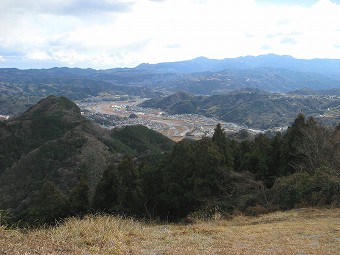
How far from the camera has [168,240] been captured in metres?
8.34

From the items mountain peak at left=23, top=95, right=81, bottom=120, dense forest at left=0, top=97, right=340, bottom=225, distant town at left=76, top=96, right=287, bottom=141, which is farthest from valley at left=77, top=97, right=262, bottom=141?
dense forest at left=0, top=97, right=340, bottom=225

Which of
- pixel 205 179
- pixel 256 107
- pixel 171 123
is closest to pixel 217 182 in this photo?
pixel 205 179

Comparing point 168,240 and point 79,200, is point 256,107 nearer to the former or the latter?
point 79,200

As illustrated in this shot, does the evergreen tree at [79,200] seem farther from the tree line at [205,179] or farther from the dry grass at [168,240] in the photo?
the dry grass at [168,240]

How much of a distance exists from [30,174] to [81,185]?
94.7ft

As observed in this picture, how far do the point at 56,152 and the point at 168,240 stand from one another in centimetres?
4583

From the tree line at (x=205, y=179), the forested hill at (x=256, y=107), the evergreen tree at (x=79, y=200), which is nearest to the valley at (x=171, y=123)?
the forested hill at (x=256, y=107)

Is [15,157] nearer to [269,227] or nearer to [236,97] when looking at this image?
[269,227]

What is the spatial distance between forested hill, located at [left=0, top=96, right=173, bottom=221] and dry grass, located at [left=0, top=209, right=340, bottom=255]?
53.6ft

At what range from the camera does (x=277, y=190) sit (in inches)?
616

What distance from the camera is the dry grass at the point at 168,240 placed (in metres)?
6.81

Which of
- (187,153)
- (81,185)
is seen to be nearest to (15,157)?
(81,185)

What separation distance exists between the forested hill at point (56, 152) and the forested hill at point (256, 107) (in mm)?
68969

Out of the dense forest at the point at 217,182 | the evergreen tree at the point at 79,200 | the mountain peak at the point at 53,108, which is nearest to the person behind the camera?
the dense forest at the point at 217,182
